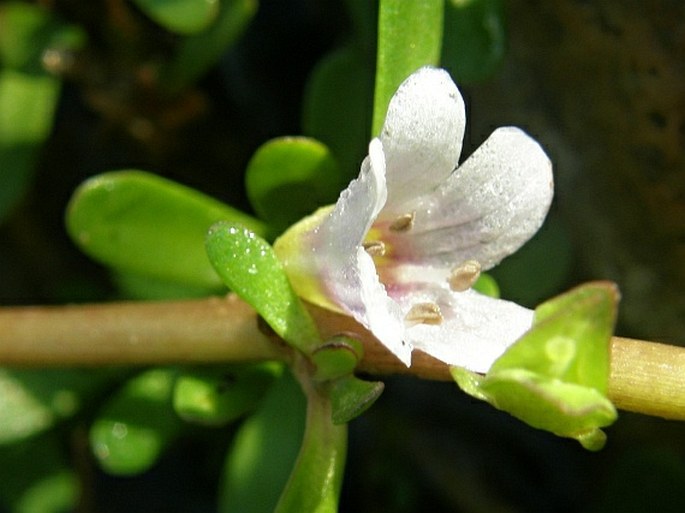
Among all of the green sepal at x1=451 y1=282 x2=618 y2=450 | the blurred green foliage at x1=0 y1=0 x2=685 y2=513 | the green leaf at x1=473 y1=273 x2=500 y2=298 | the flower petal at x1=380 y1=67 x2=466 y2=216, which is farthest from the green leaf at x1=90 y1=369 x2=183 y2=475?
the green sepal at x1=451 y1=282 x2=618 y2=450

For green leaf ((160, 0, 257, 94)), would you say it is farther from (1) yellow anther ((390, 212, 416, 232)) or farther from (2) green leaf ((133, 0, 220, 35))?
(1) yellow anther ((390, 212, 416, 232))

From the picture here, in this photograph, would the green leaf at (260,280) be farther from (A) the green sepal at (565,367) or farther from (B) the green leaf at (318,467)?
(A) the green sepal at (565,367)

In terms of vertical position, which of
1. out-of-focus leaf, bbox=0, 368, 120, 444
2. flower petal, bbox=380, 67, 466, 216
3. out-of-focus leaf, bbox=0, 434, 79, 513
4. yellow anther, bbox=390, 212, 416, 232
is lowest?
out-of-focus leaf, bbox=0, 434, 79, 513

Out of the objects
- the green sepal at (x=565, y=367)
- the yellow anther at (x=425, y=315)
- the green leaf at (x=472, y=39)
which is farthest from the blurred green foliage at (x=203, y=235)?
the green sepal at (x=565, y=367)

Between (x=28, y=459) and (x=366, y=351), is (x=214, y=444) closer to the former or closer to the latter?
(x=28, y=459)

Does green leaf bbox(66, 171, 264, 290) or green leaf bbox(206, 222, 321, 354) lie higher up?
green leaf bbox(206, 222, 321, 354)

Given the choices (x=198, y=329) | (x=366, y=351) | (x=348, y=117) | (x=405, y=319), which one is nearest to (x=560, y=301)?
(x=405, y=319)

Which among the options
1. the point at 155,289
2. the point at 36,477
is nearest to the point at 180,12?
the point at 155,289
